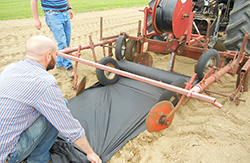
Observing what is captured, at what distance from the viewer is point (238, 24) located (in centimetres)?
298

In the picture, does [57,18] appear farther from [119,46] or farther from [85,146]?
[85,146]

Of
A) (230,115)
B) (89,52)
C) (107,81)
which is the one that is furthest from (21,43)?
(230,115)

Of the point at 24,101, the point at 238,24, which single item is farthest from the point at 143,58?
the point at 24,101

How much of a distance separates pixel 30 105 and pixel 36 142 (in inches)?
17.9

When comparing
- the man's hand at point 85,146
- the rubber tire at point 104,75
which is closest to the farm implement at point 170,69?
the rubber tire at point 104,75

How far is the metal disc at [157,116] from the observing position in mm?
2119

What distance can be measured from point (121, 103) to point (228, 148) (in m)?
1.48

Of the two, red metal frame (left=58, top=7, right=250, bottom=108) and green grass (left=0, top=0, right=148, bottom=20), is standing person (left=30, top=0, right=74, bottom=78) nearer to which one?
red metal frame (left=58, top=7, right=250, bottom=108)

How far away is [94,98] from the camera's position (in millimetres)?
2906

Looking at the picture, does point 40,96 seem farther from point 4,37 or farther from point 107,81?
point 4,37

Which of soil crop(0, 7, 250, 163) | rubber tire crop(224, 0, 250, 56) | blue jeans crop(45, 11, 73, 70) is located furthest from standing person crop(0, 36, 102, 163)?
rubber tire crop(224, 0, 250, 56)

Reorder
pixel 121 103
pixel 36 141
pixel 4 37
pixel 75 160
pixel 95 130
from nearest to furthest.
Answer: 1. pixel 36 141
2. pixel 75 160
3. pixel 95 130
4. pixel 121 103
5. pixel 4 37

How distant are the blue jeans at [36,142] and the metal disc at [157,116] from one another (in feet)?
3.40

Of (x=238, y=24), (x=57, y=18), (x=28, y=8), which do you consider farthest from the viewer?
(x=28, y=8)
